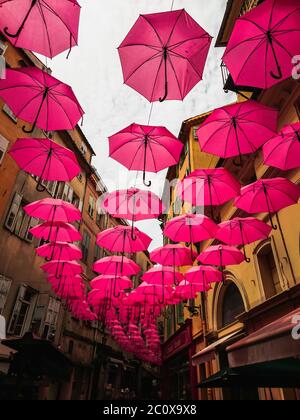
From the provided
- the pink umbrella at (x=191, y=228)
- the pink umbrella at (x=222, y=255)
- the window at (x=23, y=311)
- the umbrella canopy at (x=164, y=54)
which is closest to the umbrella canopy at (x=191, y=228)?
the pink umbrella at (x=191, y=228)

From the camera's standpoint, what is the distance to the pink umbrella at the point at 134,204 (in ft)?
25.8

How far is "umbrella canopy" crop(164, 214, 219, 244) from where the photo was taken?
8422mm

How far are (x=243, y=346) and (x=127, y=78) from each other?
511cm

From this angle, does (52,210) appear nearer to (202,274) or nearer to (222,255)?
(222,255)

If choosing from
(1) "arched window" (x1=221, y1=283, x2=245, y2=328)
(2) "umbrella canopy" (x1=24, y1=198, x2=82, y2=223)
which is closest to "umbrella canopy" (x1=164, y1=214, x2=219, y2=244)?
(2) "umbrella canopy" (x1=24, y1=198, x2=82, y2=223)

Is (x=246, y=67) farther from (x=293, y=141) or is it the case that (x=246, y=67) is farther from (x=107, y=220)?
(x=107, y=220)

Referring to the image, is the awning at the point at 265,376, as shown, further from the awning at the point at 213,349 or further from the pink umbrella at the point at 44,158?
the pink umbrella at the point at 44,158

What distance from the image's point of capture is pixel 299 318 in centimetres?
390

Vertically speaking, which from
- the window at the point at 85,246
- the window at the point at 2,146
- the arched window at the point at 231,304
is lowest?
the arched window at the point at 231,304

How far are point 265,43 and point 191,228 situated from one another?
5.38 metres

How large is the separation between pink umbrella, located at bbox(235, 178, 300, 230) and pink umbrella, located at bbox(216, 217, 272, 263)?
0.78 m

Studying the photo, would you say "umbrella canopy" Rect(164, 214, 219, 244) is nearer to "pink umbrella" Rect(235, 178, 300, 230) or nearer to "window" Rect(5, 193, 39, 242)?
"pink umbrella" Rect(235, 178, 300, 230)

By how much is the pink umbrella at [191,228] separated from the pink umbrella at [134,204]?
2.96 feet
